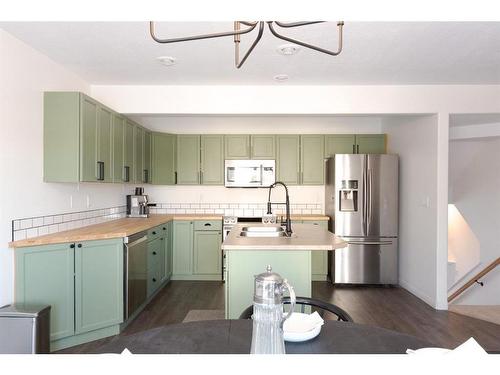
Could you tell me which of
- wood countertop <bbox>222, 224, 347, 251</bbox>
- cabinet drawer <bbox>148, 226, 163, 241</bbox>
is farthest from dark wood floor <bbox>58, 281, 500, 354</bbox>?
wood countertop <bbox>222, 224, 347, 251</bbox>

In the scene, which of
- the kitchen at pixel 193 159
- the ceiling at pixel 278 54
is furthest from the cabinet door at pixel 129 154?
the ceiling at pixel 278 54

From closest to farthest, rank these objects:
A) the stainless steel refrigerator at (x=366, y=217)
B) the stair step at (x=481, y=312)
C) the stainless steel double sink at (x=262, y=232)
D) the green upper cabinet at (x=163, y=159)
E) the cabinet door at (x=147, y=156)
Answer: the stainless steel double sink at (x=262, y=232)
the stair step at (x=481, y=312)
the stainless steel refrigerator at (x=366, y=217)
the cabinet door at (x=147, y=156)
the green upper cabinet at (x=163, y=159)

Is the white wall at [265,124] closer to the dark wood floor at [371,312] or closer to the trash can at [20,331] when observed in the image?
the dark wood floor at [371,312]

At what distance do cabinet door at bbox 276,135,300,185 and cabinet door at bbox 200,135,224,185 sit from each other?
84cm

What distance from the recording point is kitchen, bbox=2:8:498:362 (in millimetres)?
2932

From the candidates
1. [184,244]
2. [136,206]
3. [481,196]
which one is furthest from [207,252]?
[481,196]

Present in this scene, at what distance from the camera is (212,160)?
526 cm

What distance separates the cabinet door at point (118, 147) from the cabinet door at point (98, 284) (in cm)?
95

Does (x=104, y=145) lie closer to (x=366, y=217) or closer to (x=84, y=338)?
(x=84, y=338)

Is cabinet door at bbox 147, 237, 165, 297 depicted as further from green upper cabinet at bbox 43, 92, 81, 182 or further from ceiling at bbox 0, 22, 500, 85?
ceiling at bbox 0, 22, 500, 85

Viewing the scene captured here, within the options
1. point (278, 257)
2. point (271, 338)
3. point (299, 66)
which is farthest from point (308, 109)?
point (271, 338)

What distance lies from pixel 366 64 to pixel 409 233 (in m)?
2.36

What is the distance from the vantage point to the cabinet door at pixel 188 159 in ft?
17.2
